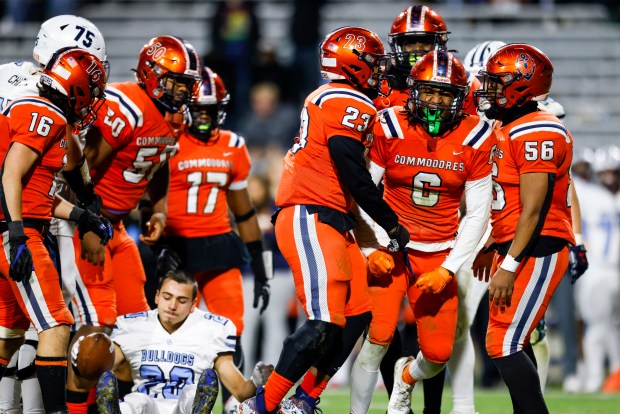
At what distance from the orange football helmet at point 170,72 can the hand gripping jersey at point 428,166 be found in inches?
50.6

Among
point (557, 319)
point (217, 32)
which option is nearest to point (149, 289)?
point (557, 319)

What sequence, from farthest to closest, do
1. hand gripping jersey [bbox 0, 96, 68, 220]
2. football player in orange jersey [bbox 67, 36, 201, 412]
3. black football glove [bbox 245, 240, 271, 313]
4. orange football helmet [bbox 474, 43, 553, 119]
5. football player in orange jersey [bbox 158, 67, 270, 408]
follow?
1. black football glove [bbox 245, 240, 271, 313]
2. football player in orange jersey [bbox 158, 67, 270, 408]
3. football player in orange jersey [bbox 67, 36, 201, 412]
4. orange football helmet [bbox 474, 43, 553, 119]
5. hand gripping jersey [bbox 0, 96, 68, 220]

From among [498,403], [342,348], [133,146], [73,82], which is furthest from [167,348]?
[498,403]

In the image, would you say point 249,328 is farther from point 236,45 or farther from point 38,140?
point 38,140

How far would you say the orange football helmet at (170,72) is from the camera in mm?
6504

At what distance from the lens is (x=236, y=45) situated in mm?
13117

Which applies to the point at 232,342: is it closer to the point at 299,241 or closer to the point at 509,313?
the point at 299,241

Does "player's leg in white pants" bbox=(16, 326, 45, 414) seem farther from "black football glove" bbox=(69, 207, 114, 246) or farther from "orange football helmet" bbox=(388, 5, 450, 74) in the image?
"orange football helmet" bbox=(388, 5, 450, 74)

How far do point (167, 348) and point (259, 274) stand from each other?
1.35 meters

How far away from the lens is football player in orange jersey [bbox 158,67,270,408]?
7.02 m

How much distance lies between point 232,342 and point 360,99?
1.62m

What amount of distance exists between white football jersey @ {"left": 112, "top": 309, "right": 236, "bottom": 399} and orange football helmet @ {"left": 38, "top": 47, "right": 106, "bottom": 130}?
1264 mm

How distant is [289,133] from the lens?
487 inches

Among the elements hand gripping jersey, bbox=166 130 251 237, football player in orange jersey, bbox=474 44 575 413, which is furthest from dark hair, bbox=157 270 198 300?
football player in orange jersey, bbox=474 44 575 413
